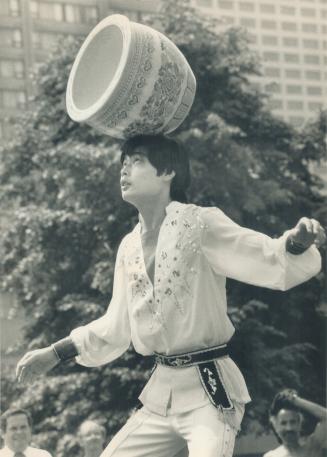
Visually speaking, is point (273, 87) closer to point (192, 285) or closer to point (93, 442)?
point (93, 442)

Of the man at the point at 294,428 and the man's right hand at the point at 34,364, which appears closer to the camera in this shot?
the man's right hand at the point at 34,364

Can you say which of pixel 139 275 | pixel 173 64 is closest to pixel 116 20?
pixel 173 64

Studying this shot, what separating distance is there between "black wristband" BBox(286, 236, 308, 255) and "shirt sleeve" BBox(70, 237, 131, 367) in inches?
27.7

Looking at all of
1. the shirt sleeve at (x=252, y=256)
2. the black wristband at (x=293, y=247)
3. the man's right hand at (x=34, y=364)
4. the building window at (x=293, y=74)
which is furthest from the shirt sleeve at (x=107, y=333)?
the building window at (x=293, y=74)

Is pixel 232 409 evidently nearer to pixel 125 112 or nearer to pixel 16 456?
pixel 125 112

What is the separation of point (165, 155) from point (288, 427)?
10.4 ft

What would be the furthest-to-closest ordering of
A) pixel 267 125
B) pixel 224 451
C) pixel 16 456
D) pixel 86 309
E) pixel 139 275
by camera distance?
pixel 267 125, pixel 86 309, pixel 16 456, pixel 139 275, pixel 224 451

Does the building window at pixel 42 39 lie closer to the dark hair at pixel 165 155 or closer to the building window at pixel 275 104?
A: the building window at pixel 275 104

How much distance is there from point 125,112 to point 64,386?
757 centimetres

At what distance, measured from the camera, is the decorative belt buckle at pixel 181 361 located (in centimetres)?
279

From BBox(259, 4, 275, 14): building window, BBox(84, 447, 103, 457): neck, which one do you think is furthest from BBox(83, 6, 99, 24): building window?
BBox(84, 447, 103, 457): neck

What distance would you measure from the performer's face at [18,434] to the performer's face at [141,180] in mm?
2900

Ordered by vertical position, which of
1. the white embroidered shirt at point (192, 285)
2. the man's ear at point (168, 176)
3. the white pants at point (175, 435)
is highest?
the man's ear at point (168, 176)

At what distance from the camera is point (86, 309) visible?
989 centimetres
